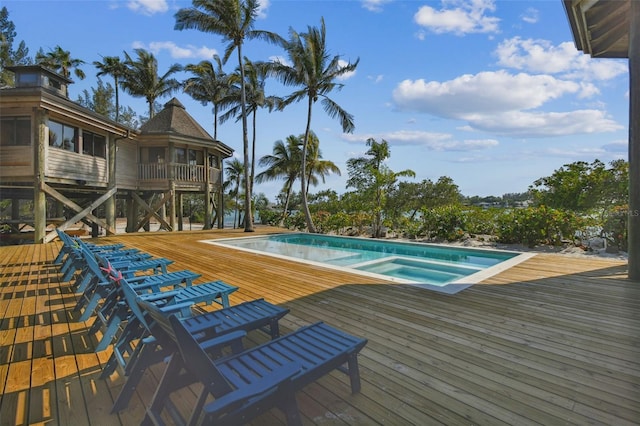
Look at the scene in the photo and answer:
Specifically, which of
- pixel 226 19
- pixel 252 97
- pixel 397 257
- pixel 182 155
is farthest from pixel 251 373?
pixel 252 97

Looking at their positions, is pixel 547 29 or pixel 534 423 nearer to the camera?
pixel 534 423

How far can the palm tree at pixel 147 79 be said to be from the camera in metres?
23.3

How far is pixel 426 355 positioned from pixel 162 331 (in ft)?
7.00

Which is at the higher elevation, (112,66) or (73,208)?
(112,66)

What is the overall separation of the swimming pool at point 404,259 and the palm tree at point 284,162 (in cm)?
1042

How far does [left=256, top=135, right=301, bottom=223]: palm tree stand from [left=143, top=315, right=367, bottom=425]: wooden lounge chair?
20.0 meters

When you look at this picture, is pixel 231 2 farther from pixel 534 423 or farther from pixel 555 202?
pixel 534 423

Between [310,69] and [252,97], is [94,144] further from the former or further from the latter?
[252,97]

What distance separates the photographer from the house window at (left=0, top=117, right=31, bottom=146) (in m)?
9.74

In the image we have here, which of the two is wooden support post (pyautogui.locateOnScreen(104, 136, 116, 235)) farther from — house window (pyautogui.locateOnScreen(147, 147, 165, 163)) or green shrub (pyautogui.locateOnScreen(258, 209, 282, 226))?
green shrub (pyautogui.locateOnScreen(258, 209, 282, 226))

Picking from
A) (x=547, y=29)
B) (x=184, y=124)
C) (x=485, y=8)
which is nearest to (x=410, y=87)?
(x=485, y=8)

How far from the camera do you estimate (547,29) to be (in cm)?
688

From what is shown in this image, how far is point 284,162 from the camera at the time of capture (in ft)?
74.0

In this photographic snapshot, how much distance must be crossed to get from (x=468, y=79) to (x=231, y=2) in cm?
1063
